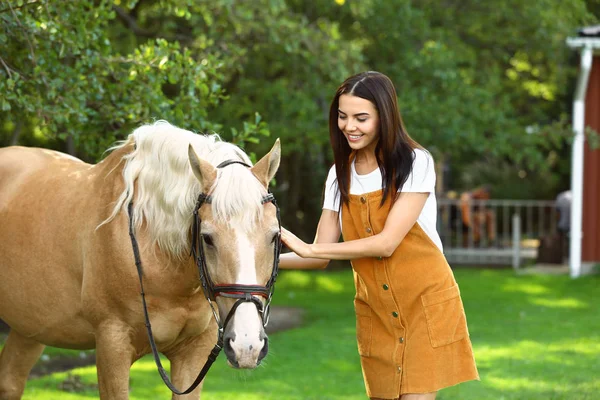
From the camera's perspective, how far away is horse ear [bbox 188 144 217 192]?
137 inches

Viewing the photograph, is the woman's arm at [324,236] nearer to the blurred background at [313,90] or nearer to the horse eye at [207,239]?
the horse eye at [207,239]

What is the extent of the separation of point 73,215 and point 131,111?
1.69m

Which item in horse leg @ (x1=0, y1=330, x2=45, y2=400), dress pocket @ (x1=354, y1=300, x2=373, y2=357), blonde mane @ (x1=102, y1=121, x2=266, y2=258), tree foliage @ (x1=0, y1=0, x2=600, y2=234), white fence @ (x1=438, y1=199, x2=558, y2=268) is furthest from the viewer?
white fence @ (x1=438, y1=199, x2=558, y2=268)

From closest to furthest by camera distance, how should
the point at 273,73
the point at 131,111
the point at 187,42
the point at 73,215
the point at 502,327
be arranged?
1. the point at 73,215
2. the point at 131,111
3. the point at 502,327
4. the point at 187,42
5. the point at 273,73

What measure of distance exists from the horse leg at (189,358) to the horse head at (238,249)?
703 millimetres

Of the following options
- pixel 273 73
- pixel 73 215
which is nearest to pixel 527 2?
pixel 273 73

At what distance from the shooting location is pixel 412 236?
3758 millimetres

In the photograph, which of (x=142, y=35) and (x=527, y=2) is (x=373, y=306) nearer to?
(x=142, y=35)

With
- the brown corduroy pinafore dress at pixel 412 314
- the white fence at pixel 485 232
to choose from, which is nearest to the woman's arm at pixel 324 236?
the brown corduroy pinafore dress at pixel 412 314

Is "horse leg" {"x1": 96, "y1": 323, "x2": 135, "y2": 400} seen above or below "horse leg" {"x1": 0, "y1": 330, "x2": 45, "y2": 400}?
above

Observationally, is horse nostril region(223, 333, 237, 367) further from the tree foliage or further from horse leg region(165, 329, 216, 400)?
the tree foliage

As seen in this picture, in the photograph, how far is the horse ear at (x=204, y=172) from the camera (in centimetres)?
349

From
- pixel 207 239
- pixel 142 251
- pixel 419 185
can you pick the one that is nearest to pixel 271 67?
pixel 142 251

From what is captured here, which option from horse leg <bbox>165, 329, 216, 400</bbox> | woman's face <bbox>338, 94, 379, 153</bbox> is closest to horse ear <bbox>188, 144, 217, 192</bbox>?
woman's face <bbox>338, 94, 379, 153</bbox>
